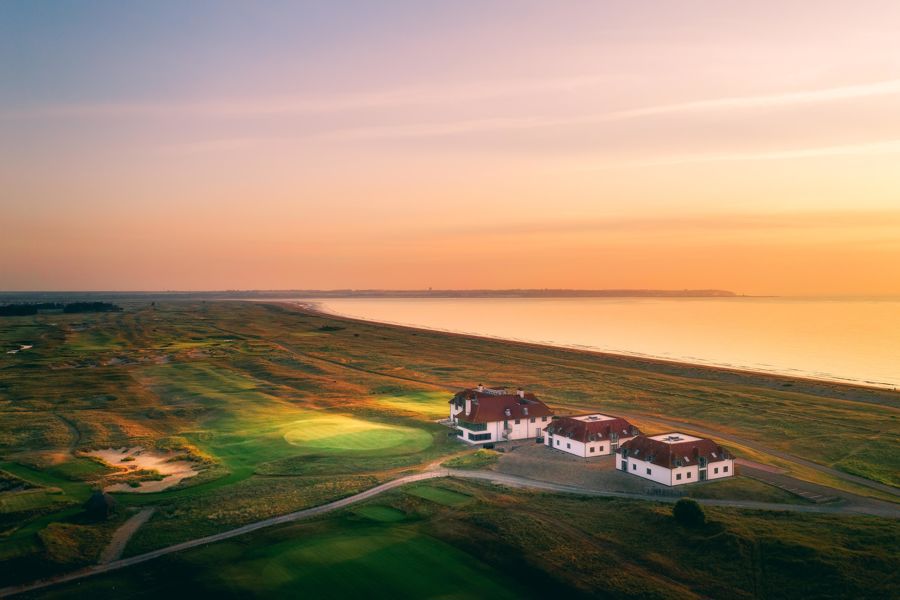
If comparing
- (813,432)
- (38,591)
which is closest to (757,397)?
(813,432)

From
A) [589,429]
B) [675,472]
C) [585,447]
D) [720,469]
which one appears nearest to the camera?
[675,472]

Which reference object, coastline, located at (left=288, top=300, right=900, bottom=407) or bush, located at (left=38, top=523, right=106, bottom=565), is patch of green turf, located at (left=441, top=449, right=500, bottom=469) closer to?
bush, located at (left=38, top=523, right=106, bottom=565)

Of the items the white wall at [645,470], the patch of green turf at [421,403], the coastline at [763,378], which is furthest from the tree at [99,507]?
the coastline at [763,378]

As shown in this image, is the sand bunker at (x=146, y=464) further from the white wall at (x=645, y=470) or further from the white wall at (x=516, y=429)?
the white wall at (x=645, y=470)

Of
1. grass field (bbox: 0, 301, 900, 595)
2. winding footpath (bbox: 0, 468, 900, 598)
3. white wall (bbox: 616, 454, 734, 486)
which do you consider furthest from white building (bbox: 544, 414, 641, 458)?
grass field (bbox: 0, 301, 900, 595)

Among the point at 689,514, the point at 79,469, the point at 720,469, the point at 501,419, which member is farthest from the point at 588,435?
the point at 79,469

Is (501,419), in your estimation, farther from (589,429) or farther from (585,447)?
(585,447)

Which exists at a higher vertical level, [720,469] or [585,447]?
[585,447]
